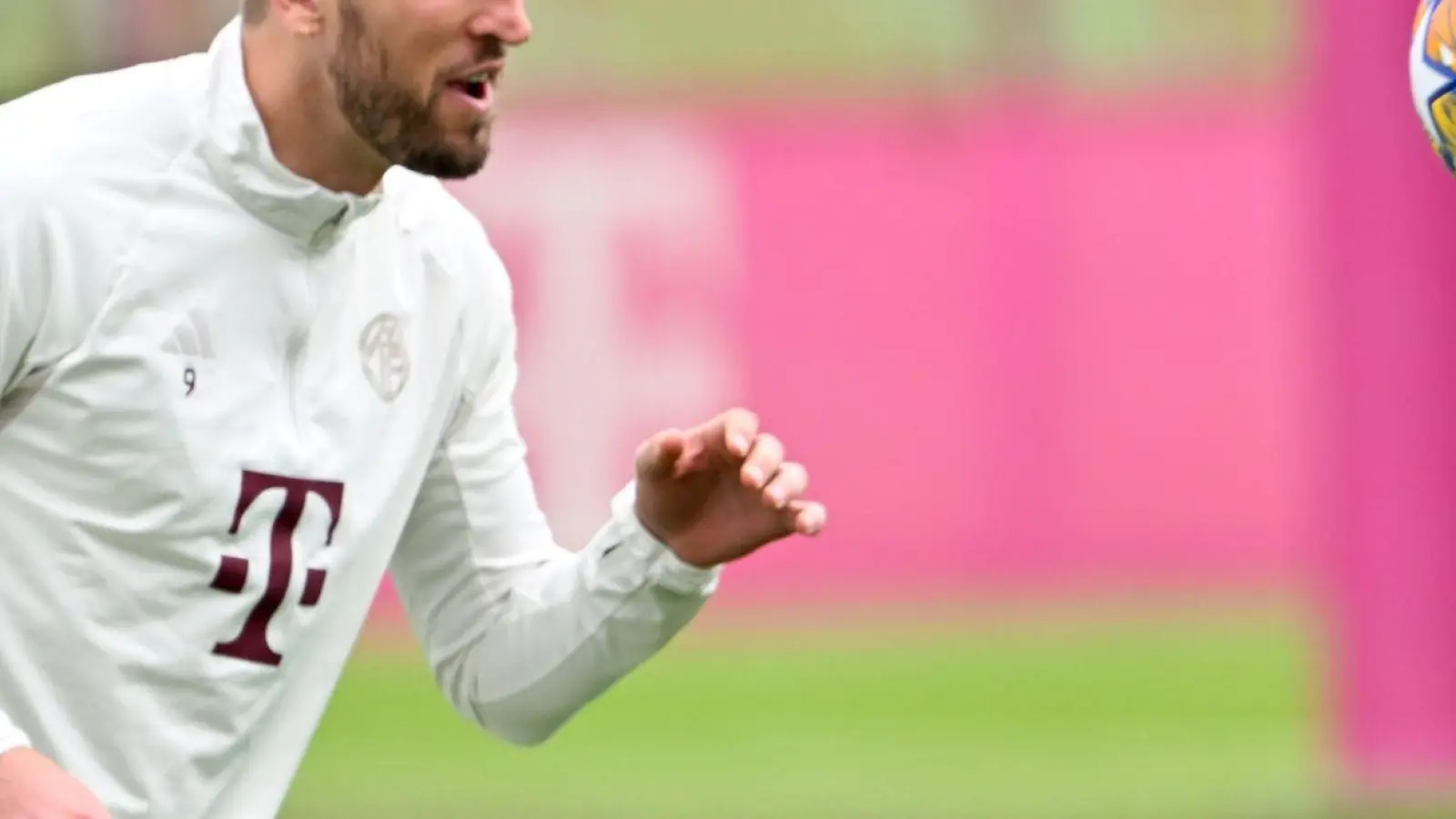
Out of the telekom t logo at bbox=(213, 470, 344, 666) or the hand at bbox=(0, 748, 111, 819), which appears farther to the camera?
the telekom t logo at bbox=(213, 470, 344, 666)

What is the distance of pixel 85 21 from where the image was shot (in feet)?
41.2

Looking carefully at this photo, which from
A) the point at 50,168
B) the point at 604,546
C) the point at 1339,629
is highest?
the point at 50,168

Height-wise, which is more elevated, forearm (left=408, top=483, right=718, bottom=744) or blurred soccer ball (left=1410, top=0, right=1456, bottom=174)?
blurred soccer ball (left=1410, top=0, right=1456, bottom=174)

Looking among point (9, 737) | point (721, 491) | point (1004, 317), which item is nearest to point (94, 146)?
point (9, 737)

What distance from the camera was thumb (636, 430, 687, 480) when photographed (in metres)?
3.30

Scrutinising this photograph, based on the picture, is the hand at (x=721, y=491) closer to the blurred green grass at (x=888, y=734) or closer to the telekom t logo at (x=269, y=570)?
the telekom t logo at (x=269, y=570)

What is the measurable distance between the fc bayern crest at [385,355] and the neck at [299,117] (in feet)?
0.62

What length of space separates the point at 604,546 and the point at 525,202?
7655mm

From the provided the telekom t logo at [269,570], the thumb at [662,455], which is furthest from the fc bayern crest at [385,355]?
the thumb at [662,455]

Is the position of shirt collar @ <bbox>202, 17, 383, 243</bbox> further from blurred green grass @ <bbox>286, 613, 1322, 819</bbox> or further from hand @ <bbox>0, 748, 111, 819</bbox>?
blurred green grass @ <bbox>286, 613, 1322, 819</bbox>

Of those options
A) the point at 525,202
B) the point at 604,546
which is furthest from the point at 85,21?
the point at 604,546

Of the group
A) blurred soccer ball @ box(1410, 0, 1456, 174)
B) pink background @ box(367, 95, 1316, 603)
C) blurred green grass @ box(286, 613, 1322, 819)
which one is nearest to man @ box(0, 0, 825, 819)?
blurred soccer ball @ box(1410, 0, 1456, 174)

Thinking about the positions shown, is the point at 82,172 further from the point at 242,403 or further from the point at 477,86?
the point at 477,86

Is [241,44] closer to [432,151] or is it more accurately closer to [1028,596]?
[432,151]
